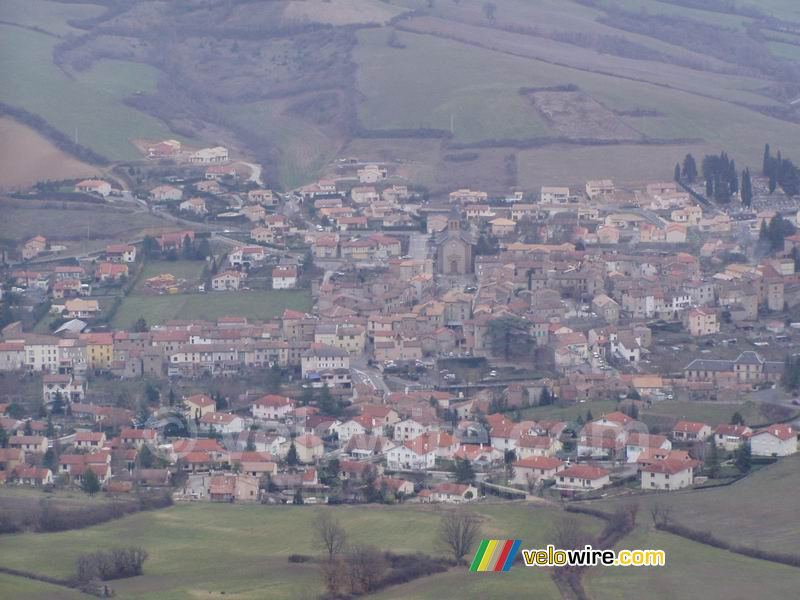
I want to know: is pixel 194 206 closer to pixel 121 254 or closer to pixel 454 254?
pixel 121 254

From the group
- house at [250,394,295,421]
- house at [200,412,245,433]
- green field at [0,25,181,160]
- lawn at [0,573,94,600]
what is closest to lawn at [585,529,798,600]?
lawn at [0,573,94,600]

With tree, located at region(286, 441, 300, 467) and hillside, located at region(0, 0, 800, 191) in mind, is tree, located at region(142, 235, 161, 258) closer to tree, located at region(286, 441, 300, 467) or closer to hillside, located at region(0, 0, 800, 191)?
hillside, located at region(0, 0, 800, 191)

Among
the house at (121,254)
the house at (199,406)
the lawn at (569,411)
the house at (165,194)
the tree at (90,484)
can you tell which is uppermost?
the house at (165,194)

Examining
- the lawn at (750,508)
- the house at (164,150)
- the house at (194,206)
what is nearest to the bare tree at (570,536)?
the lawn at (750,508)

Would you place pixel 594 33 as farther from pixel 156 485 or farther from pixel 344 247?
pixel 156 485

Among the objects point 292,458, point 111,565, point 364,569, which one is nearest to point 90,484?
point 292,458

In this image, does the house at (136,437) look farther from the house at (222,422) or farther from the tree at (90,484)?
the tree at (90,484)

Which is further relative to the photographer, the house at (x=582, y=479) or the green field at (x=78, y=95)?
the green field at (x=78, y=95)
